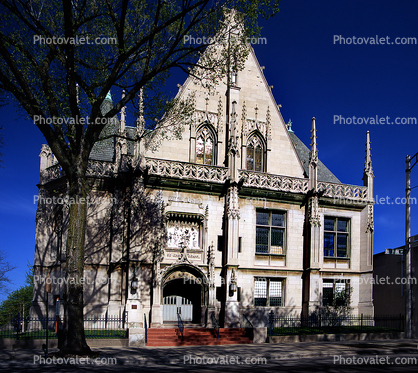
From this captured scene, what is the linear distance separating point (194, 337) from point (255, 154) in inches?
523

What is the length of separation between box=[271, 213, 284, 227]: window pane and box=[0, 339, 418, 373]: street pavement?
8.76 metres

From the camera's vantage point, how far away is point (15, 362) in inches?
595

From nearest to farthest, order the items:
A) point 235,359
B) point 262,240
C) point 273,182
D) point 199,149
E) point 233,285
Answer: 1. point 235,359
2. point 233,285
3. point 262,240
4. point 273,182
5. point 199,149

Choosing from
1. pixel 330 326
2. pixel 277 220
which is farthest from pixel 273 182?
pixel 330 326

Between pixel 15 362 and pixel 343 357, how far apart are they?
41.1ft

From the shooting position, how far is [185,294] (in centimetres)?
2611

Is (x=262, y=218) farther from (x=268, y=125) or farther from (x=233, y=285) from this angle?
(x=268, y=125)

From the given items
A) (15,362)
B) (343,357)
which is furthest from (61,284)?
(343,357)

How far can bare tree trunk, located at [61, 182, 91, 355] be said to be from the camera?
15.3 meters

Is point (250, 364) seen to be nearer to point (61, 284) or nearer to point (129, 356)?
point (129, 356)

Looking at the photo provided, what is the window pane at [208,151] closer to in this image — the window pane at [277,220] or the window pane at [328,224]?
the window pane at [277,220]

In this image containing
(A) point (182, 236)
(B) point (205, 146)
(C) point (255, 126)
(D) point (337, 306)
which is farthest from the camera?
(C) point (255, 126)

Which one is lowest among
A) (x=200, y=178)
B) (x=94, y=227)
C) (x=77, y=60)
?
(x=94, y=227)

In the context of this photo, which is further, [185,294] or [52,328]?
[185,294]
